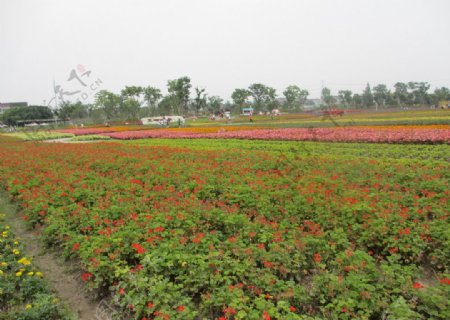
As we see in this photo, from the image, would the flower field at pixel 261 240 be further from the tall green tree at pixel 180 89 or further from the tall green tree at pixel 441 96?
the tall green tree at pixel 441 96

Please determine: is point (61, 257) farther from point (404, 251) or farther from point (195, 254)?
point (404, 251)

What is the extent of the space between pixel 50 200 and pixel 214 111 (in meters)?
77.5

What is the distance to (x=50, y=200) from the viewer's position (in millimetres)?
7094

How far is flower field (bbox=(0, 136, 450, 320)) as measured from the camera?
11.6 feet

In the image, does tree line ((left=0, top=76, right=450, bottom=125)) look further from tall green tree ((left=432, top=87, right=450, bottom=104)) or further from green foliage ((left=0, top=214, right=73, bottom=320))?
green foliage ((left=0, top=214, right=73, bottom=320))

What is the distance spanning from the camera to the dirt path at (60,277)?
4.26 meters

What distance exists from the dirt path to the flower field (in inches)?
9.2

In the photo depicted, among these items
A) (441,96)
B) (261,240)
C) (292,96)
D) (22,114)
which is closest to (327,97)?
(292,96)

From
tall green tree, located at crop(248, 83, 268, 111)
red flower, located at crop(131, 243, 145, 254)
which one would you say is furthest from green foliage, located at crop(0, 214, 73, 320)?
tall green tree, located at crop(248, 83, 268, 111)

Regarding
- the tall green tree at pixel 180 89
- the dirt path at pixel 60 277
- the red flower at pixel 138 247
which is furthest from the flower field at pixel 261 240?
the tall green tree at pixel 180 89

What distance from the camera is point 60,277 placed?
16.5 feet

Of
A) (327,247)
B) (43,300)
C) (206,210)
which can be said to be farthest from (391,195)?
(43,300)

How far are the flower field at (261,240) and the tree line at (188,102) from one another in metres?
59.2

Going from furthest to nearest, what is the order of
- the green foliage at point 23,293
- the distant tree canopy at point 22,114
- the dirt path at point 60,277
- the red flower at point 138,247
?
the distant tree canopy at point 22,114, the red flower at point 138,247, the dirt path at point 60,277, the green foliage at point 23,293
